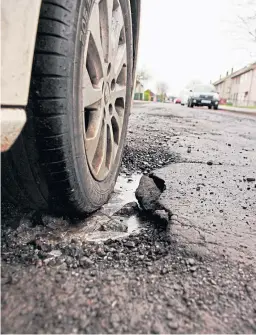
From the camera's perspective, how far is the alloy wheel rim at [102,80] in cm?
147

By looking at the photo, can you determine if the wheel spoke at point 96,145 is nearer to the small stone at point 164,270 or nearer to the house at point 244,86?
the small stone at point 164,270

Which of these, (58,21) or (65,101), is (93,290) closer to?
(65,101)

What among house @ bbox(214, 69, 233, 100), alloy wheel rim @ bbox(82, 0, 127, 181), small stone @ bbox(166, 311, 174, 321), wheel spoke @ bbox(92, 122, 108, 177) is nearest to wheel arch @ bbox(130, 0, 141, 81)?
alloy wheel rim @ bbox(82, 0, 127, 181)

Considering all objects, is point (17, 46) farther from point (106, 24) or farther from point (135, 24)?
point (135, 24)

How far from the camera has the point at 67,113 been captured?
1.19 metres

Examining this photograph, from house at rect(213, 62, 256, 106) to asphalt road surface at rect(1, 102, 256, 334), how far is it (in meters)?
44.3

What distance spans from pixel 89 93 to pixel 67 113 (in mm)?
300

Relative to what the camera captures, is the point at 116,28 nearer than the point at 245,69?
Yes

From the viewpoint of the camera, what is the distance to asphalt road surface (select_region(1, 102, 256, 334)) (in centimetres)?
94

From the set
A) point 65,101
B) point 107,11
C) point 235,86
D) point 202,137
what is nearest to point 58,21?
point 65,101

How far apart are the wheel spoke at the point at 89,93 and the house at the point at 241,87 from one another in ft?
146

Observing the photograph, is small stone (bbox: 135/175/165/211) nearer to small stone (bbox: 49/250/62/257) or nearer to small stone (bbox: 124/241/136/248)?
small stone (bbox: 124/241/136/248)

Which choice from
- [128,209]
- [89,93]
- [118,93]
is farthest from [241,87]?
[89,93]

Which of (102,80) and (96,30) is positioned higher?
(96,30)
